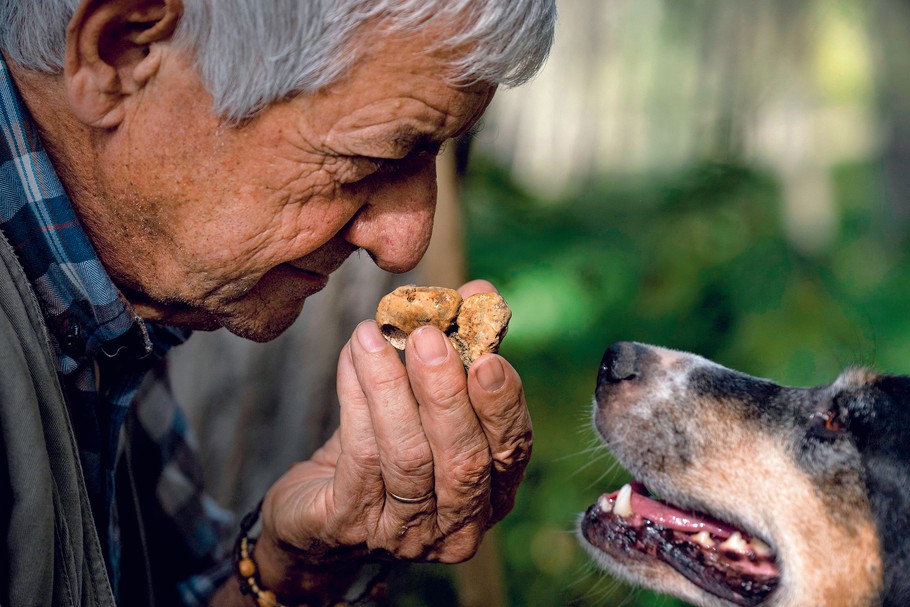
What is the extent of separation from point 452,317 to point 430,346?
0.83ft

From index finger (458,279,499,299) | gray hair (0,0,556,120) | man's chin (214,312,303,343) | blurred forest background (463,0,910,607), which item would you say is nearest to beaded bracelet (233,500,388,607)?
man's chin (214,312,303,343)

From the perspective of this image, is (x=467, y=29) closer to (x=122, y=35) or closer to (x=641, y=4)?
(x=122, y=35)

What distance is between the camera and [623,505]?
2.50 meters

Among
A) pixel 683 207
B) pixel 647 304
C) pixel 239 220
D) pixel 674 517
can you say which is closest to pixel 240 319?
pixel 239 220

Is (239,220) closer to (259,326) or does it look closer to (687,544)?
(259,326)

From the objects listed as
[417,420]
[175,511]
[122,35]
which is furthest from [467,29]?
[175,511]

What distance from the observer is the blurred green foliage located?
446 cm

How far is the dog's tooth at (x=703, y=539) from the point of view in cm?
242

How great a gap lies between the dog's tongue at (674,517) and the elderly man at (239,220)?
1.79 feet

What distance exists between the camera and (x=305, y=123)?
182 cm

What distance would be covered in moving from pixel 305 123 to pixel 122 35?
384 mm

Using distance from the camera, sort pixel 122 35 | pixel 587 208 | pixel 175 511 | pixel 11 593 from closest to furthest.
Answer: pixel 11 593, pixel 122 35, pixel 175 511, pixel 587 208

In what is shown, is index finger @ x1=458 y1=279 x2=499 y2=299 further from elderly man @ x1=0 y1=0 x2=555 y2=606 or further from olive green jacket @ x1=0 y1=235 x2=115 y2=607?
olive green jacket @ x1=0 y1=235 x2=115 y2=607

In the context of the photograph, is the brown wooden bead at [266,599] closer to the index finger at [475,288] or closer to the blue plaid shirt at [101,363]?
the blue plaid shirt at [101,363]
